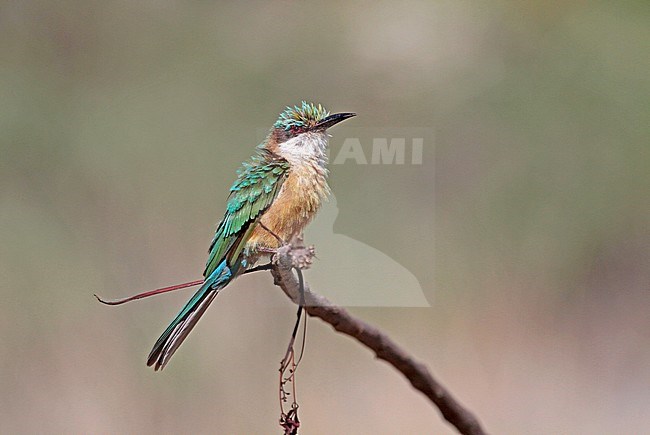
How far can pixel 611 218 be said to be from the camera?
58.4 inches

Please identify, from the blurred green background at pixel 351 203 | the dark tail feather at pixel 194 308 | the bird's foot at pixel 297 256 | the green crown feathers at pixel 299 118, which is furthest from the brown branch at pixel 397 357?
the blurred green background at pixel 351 203

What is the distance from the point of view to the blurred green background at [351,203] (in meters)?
1.36

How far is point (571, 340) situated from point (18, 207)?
1048 mm

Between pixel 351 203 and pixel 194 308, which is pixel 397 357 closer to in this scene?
pixel 194 308

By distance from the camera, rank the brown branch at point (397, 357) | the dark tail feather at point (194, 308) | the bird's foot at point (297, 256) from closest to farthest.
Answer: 1. the brown branch at point (397, 357)
2. the bird's foot at point (297, 256)
3. the dark tail feather at point (194, 308)

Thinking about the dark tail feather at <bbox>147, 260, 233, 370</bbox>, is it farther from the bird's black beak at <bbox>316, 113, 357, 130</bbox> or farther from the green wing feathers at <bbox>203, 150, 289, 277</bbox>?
the bird's black beak at <bbox>316, 113, 357, 130</bbox>

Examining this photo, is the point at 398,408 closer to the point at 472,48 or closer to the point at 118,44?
the point at 472,48

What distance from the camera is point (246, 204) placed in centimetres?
104

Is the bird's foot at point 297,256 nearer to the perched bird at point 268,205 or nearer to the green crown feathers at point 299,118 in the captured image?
the perched bird at point 268,205

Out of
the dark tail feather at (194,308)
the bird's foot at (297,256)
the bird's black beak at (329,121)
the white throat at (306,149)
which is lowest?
the dark tail feather at (194,308)

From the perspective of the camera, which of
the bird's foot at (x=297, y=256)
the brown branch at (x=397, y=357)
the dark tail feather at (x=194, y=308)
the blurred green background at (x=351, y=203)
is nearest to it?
the brown branch at (x=397, y=357)

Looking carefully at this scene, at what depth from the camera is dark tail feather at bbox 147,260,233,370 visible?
0.99 m

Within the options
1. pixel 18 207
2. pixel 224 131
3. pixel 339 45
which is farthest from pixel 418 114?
pixel 18 207

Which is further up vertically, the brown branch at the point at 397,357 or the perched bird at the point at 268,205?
the perched bird at the point at 268,205
